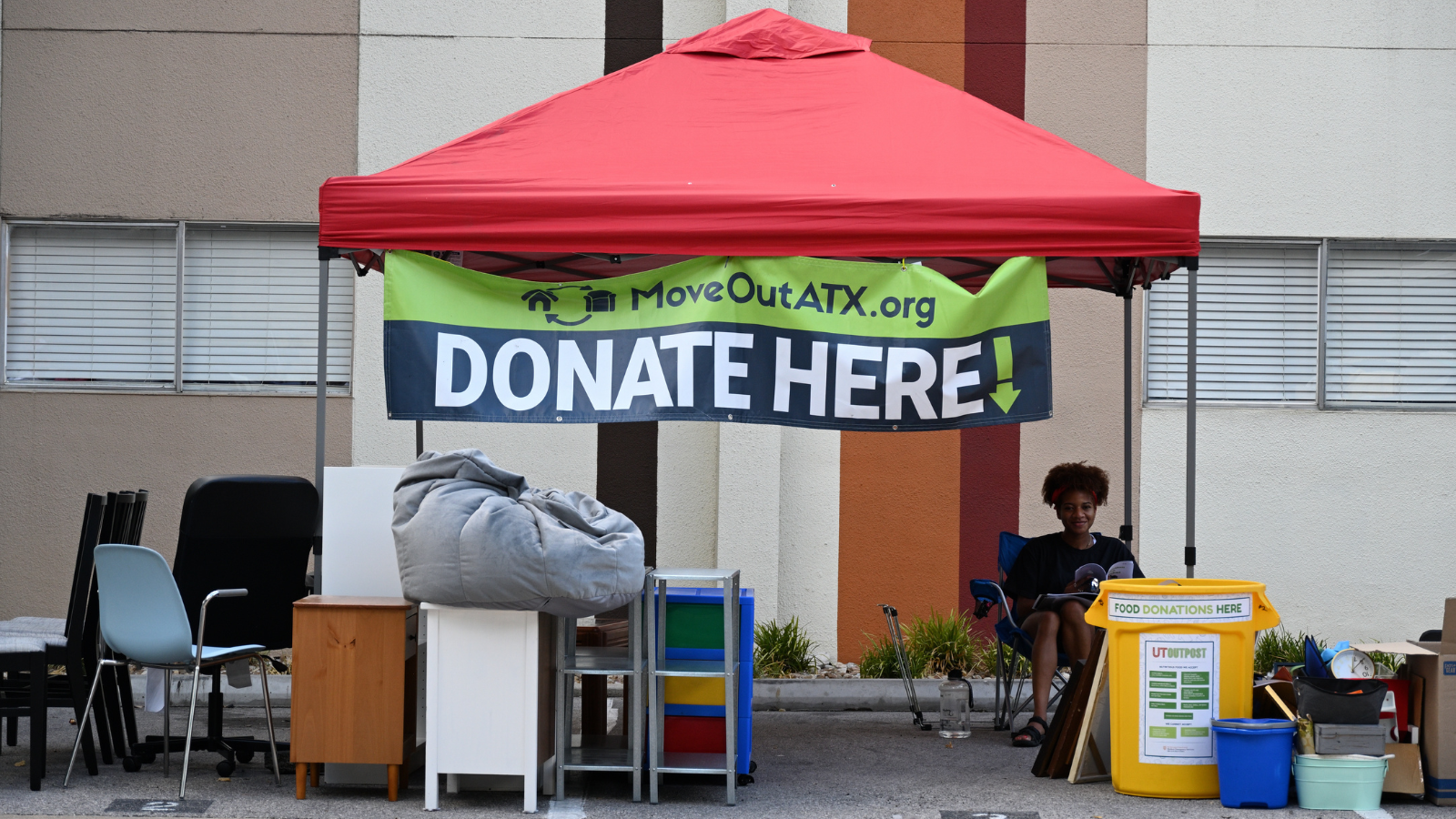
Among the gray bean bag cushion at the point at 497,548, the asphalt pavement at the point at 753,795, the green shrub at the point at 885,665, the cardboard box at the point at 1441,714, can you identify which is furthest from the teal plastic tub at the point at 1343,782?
the green shrub at the point at 885,665

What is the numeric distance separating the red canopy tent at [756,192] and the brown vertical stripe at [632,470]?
3090mm

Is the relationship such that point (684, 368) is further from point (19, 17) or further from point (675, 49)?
point (19, 17)

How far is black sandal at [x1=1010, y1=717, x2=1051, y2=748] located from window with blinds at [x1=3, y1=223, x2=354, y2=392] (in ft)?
17.5

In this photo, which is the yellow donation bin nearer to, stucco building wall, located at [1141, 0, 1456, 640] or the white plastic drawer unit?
the white plastic drawer unit

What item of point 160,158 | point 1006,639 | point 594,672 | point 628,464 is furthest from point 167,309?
point 1006,639

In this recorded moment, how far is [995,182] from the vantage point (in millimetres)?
5891

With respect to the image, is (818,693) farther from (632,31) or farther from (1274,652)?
(632,31)

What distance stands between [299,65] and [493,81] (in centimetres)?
135

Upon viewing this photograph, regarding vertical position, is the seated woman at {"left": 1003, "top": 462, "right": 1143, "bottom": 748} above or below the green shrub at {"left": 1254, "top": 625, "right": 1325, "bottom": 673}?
above

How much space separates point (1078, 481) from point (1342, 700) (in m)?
2.05

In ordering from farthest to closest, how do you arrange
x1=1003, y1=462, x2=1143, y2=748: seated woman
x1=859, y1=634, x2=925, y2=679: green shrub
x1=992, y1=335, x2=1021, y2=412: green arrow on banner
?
x1=859, y1=634, x2=925, y2=679: green shrub < x1=1003, y1=462, x2=1143, y2=748: seated woman < x1=992, y1=335, x2=1021, y2=412: green arrow on banner

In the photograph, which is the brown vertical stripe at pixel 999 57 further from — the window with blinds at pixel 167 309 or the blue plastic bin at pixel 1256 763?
the blue plastic bin at pixel 1256 763

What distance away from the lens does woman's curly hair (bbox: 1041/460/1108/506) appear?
7.12m

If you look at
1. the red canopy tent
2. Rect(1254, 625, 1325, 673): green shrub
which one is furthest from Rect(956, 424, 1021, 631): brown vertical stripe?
the red canopy tent
